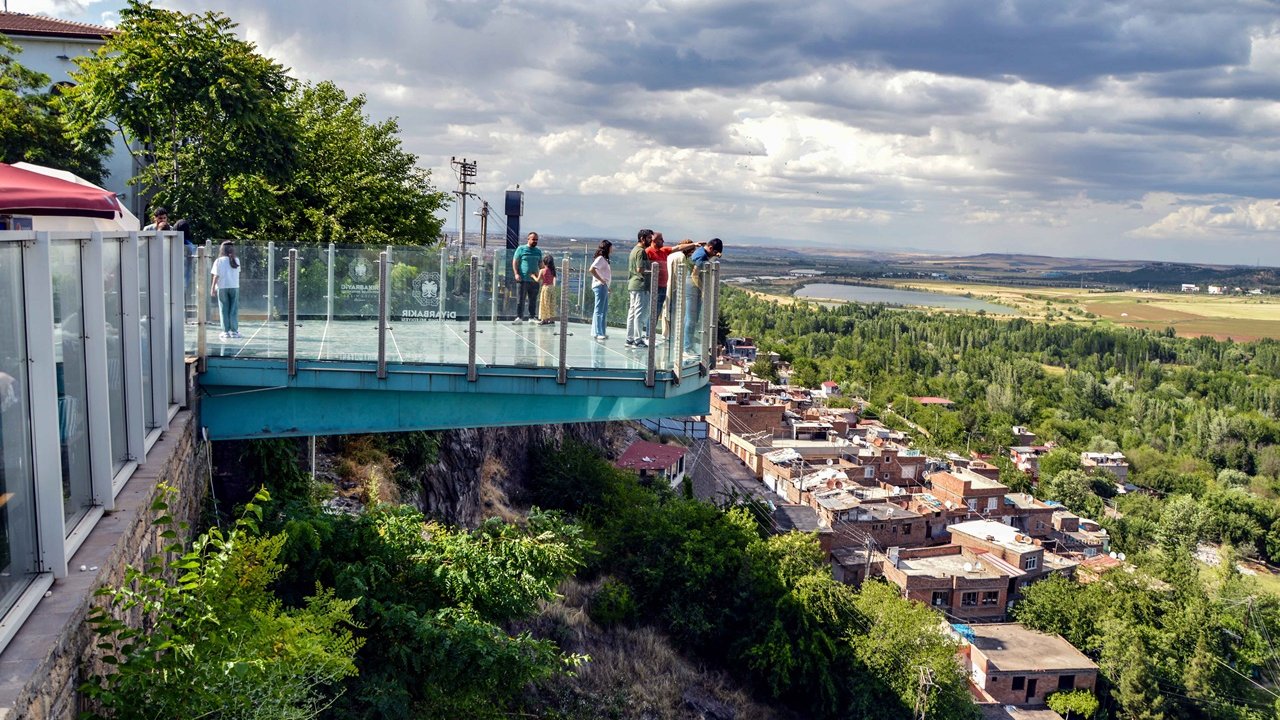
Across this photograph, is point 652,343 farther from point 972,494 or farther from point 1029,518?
point 1029,518

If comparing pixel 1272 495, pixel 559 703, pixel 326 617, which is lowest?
pixel 1272 495

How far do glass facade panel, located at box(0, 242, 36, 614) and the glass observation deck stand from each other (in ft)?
20.1

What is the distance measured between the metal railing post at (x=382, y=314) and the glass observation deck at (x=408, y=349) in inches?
0.7

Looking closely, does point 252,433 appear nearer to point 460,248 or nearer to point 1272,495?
point 460,248

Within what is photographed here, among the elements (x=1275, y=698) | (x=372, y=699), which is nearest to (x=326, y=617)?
(x=372, y=699)

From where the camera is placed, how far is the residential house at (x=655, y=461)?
134 ft

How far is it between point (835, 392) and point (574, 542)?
321 ft

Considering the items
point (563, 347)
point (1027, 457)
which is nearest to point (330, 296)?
point (563, 347)

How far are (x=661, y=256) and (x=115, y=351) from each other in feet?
22.2

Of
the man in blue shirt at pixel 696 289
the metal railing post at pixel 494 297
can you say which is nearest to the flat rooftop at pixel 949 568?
the man in blue shirt at pixel 696 289

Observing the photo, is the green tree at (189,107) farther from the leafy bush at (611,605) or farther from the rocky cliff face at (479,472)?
the leafy bush at (611,605)

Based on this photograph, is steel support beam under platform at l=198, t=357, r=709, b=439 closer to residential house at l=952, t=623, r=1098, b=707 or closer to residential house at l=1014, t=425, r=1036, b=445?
residential house at l=952, t=623, r=1098, b=707

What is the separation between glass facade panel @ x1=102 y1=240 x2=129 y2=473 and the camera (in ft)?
26.5

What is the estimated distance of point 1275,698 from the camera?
128 feet
